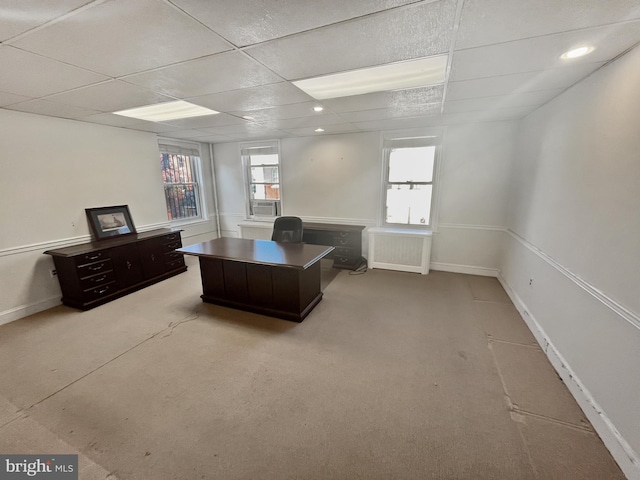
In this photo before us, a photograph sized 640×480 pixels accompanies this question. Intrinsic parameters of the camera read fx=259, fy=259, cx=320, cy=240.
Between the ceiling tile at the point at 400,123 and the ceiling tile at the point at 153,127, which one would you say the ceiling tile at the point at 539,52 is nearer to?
the ceiling tile at the point at 400,123

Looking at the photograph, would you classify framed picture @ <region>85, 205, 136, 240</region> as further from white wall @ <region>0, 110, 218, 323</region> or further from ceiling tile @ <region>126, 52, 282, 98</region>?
ceiling tile @ <region>126, 52, 282, 98</region>

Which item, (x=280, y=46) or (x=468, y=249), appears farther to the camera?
(x=468, y=249)

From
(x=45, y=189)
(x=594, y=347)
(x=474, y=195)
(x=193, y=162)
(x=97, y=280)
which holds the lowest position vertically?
(x=97, y=280)

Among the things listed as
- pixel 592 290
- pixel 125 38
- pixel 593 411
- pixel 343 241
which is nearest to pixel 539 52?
pixel 592 290

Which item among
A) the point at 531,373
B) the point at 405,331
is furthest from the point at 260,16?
the point at 531,373

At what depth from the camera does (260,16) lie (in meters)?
1.32

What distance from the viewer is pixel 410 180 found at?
458 centimetres

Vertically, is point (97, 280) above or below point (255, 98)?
below

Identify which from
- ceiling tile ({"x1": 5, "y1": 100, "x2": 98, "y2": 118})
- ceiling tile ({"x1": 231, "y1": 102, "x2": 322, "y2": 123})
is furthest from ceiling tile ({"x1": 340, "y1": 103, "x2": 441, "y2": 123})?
ceiling tile ({"x1": 5, "y1": 100, "x2": 98, "y2": 118})

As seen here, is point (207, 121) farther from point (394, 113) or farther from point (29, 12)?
point (394, 113)

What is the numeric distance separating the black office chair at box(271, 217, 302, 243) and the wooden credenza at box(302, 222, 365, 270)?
89 cm

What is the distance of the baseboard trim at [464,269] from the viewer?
4.30m

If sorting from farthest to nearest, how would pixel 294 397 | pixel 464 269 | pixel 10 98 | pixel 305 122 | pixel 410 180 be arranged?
pixel 410 180 → pixel 464 269 → pixel 305 122 → pixel 10 98 → pixel 294 397

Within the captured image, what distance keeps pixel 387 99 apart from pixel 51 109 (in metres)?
3.80
